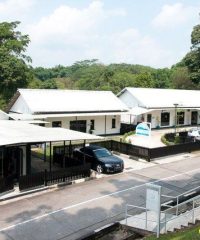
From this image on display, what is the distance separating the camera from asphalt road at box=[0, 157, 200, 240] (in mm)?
13953

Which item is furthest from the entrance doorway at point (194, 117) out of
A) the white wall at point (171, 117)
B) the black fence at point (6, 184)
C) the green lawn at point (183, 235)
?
the green lawn at point (183, 235)

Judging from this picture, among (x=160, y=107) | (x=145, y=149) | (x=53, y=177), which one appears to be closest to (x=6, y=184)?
(x=53, y=177)

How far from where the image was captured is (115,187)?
2002 centimetres

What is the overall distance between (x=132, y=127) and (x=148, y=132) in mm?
14000

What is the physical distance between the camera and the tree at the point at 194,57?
4528cm

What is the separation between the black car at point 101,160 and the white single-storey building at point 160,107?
17581mm

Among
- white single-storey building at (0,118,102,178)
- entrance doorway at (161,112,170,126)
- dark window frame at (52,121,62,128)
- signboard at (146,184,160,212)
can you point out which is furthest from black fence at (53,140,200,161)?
entrance doorway at (161,112,170,126)

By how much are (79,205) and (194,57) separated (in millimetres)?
34579

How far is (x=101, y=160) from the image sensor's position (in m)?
22.9

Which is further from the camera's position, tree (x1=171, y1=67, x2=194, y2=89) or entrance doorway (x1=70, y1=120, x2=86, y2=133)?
tree (x1=171, y1=67, x2=194, y2=89)

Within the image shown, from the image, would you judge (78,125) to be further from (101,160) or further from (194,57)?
(194,57)

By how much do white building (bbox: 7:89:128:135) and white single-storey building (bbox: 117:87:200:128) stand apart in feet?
9.96

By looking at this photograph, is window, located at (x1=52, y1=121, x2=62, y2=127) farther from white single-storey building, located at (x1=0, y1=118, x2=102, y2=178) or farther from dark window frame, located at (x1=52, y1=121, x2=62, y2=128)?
white single-storey building, located at (x1=0, y1=118, x2=102, y2=178)

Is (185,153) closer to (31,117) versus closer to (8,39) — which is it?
(31,117)
